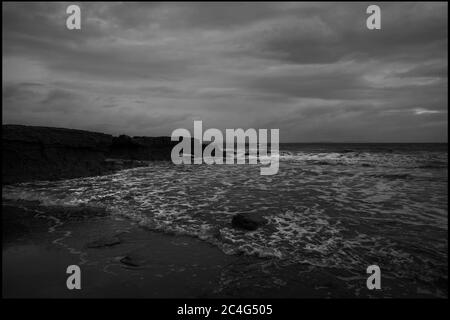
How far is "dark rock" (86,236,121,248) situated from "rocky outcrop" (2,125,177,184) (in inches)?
493

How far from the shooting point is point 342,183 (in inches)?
619

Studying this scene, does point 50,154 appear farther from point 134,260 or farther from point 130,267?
point 130,267

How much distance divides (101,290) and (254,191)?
369 inches

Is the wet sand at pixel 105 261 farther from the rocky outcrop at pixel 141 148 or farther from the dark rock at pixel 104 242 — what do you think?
the rocky outcrop at pixel 141 148

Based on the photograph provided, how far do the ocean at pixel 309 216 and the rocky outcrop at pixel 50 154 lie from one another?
2012 mm

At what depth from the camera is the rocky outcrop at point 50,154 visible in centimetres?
1689

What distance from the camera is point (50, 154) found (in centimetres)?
1883

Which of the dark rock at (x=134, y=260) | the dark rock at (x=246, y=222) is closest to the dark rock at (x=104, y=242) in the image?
the dark rock at (x=134, y=260)

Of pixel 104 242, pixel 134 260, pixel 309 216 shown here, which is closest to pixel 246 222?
pixel 309 216

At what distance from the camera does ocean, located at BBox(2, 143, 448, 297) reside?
5867mm

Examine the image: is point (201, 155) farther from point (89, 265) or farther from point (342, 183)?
point (89, 265)

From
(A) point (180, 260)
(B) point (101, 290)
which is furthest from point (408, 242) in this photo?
(B) point (101, 290)

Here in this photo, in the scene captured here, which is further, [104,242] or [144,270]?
[104,242]

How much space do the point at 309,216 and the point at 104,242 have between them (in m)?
6.24
